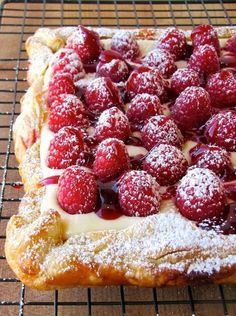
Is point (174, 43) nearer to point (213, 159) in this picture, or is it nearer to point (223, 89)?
point (223, 89)

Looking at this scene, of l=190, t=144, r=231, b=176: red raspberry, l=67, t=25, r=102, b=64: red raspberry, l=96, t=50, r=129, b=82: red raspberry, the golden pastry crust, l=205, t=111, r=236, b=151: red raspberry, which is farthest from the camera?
l=67, t=25, r=102, b=64: red raspberry

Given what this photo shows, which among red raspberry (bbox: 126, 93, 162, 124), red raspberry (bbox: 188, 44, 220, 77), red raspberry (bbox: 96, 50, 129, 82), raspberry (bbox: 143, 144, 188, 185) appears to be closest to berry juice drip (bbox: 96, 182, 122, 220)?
raspberry (bbox: 143, 144, 188, 185)

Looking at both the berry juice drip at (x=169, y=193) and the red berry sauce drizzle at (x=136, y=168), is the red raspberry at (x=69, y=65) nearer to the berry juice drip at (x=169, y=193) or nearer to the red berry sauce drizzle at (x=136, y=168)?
the red berry sauce drizzle at (x=136, y=168)

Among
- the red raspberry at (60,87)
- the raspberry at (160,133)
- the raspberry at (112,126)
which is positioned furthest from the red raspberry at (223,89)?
the red raspberry at (60,87)

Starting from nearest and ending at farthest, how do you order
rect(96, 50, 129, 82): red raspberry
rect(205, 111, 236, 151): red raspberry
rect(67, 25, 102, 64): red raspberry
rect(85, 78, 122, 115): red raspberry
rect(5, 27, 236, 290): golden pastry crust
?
rect(5, 27, 236, 290): golden pastry crust, rect(205, 111, 236, 151): red raspberry, rect(85, 78, 122, 115): red raspberry, rect(96, 50, 129, 82): red raspberry, rect(67, 25, 102, 64): red raspberry

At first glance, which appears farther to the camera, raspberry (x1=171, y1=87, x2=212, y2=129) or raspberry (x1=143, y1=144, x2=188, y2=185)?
raspberry (x1=171, y1=87, x2=212, y2=129)

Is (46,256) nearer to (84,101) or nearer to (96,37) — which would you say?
(84,101)

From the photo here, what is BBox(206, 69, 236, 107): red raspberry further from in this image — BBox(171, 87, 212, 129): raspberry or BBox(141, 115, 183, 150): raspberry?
BBox(141, 115, 183, 150): raspberry
